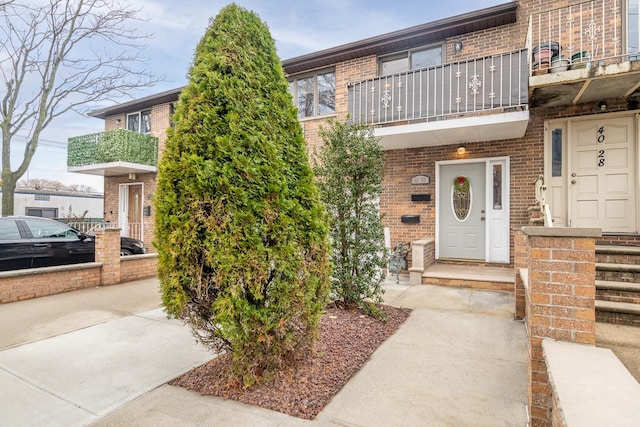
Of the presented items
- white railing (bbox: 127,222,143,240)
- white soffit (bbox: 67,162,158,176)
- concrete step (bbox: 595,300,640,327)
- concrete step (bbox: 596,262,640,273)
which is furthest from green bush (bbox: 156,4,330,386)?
white railing (bbox: 127,222,143,240)

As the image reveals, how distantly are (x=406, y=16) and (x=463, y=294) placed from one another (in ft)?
25.5

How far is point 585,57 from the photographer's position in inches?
203

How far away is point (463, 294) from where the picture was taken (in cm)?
570

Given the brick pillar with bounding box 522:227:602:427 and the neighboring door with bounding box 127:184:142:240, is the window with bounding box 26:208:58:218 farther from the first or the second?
the brick pillar with bounding box 522:227:602:427

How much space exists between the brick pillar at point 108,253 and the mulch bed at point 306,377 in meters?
4.66

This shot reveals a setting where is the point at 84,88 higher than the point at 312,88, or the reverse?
the point at 84,88

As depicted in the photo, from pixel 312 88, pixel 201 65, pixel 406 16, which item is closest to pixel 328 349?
pixel 201 65

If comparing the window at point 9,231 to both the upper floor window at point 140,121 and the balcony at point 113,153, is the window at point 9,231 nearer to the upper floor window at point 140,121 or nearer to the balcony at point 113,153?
the balcony at point 113,153

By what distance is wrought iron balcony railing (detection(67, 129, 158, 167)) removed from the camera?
11.2 m

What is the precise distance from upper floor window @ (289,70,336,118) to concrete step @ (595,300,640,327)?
7.18m

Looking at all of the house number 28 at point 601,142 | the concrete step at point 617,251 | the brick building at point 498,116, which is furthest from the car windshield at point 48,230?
the house number 28 at point 601,142

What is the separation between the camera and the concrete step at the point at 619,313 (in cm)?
315

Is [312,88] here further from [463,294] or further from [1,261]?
[1,261]

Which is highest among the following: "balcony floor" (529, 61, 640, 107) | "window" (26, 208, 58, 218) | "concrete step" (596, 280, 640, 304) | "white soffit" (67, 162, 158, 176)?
"balcony floor" (529, 61, 640, 107)
